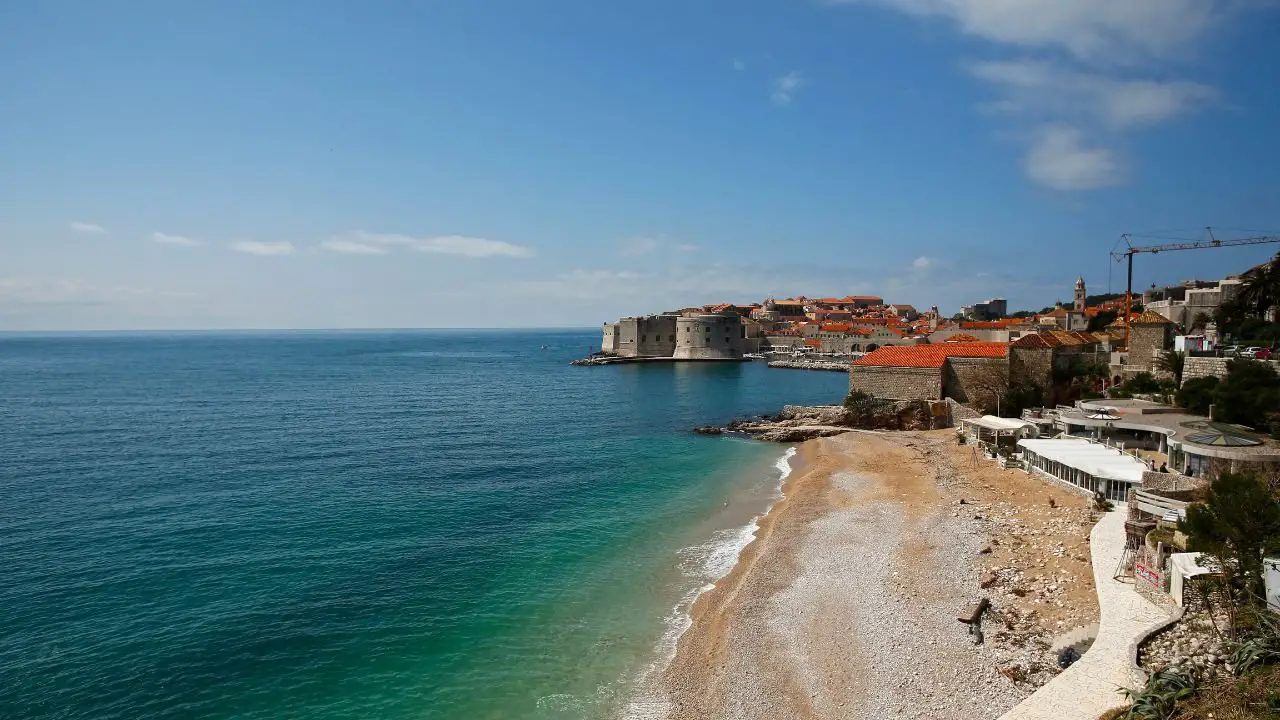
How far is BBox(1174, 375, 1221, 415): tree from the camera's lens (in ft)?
69.9

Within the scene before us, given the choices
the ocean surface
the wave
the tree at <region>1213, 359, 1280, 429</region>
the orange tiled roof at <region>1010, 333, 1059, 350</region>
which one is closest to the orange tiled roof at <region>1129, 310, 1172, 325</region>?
the orange tiled roof at <region>1010, 333, 1059, 350</region>

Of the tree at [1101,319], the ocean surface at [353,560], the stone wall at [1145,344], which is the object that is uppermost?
the tree at [1101,319]

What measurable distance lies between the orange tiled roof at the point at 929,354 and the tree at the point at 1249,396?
34.6 feet

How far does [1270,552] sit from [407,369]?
7903 centimetres

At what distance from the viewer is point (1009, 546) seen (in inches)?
587

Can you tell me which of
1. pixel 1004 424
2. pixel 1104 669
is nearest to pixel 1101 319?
pixel 1004 424

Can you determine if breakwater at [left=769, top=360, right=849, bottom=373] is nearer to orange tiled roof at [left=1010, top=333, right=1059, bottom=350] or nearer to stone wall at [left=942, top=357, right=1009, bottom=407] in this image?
stone wall at [left=942, top=357, right=1009, bottom=407]

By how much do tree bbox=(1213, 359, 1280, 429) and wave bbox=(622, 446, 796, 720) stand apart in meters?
12.8

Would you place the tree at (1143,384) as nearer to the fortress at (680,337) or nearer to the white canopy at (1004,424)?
the white canopy at (1004,424)

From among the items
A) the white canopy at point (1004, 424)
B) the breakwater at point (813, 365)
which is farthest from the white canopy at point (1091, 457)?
the breakwater at point (813, 365)

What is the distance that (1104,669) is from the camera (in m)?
8.64

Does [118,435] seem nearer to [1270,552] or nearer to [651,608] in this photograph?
[651,608]

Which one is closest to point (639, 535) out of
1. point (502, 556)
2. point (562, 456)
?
point (502, 556)

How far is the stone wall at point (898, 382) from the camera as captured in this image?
105ft
